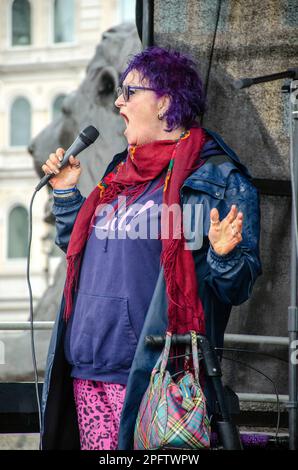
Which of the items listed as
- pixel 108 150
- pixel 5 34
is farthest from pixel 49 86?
pixel 108 150

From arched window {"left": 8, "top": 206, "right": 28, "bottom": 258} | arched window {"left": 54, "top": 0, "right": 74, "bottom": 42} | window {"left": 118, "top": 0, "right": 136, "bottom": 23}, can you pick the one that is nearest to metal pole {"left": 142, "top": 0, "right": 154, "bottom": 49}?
window {"left": 118, "top": 0, "right": 136, "bottom": 23}

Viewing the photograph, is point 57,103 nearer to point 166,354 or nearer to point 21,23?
point 21,23

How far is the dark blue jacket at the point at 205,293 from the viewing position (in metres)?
2.88

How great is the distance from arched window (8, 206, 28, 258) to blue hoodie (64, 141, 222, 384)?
110 feet

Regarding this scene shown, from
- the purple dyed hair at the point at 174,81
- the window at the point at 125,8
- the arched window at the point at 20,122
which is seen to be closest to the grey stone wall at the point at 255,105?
the purple dyed hair at the point at 174,81

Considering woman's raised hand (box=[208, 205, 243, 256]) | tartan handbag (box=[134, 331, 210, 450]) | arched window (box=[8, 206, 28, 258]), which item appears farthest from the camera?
arched window (box=[8, 206, 28, 258])

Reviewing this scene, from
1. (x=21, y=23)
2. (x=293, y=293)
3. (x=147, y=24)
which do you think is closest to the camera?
(x=293, y=293)

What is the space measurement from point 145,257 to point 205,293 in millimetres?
221

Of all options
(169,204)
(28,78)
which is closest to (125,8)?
(28,78)

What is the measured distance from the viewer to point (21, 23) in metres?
38.9

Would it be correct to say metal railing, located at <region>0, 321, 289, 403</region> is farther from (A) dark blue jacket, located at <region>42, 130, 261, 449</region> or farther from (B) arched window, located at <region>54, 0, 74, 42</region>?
(B) arched window, located at <region>54, 0, 74, 42</region>

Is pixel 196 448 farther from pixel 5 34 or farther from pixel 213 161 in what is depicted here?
pixel 5 34

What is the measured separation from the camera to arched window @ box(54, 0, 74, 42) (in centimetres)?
3809
